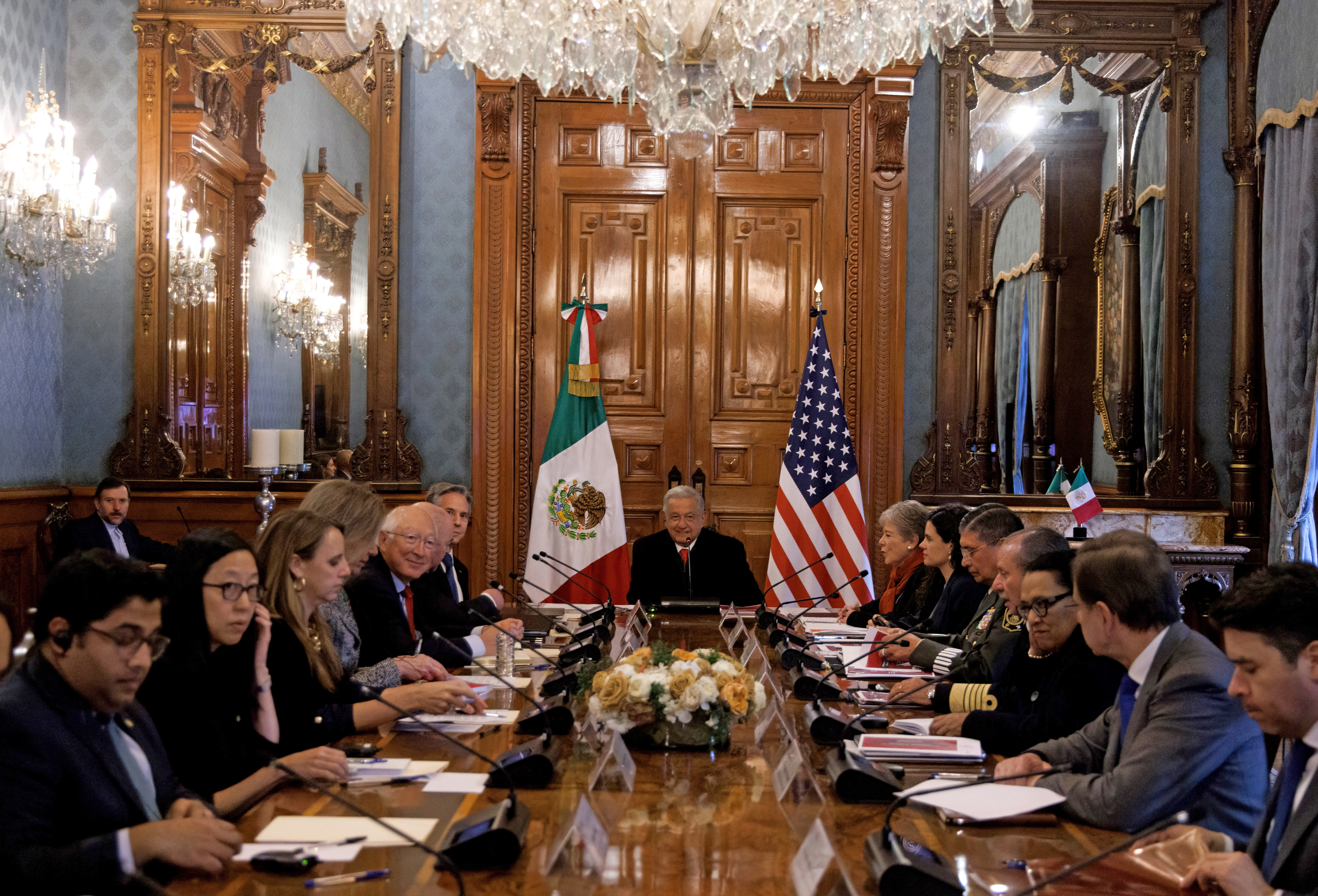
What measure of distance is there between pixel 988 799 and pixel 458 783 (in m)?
1.01

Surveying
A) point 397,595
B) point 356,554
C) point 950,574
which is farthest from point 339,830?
point 950,574

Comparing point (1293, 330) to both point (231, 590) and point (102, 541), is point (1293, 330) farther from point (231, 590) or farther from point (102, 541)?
point (102, 541)

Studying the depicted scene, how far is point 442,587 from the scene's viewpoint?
510cm

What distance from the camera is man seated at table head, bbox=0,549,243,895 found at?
176cm

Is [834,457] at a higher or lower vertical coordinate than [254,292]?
lower

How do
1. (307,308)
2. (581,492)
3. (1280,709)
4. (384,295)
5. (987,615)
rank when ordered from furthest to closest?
(307,308) < (384,295) < (581,492) < (987,615) < (1280,709)

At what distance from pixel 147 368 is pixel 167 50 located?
178cm

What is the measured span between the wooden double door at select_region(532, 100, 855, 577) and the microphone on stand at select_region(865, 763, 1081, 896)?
4.88 m

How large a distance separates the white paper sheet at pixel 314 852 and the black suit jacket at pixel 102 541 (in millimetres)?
4542

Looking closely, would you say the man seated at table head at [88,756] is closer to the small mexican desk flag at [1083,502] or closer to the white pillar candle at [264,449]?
the small mexican desk flag at [1083,502]

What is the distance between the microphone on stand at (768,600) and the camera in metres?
4.66

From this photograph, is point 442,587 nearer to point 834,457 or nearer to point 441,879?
point 834,457

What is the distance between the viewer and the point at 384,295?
6754mm

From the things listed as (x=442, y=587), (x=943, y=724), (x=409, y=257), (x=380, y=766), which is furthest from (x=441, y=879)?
(x=409, y=257)
